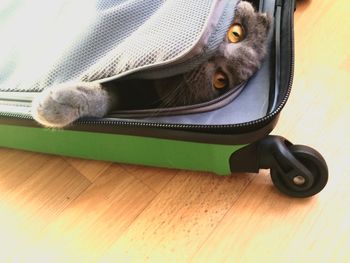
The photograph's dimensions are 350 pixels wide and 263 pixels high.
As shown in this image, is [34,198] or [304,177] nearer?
[304,177]

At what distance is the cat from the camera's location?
0.58 meters

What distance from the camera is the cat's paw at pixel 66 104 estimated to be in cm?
57

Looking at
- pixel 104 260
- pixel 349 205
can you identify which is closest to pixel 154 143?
pixel 104 260

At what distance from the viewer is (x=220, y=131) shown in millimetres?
568

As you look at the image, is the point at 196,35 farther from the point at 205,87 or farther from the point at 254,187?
the point at 254,187

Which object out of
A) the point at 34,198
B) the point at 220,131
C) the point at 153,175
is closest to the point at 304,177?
the point at 220,131

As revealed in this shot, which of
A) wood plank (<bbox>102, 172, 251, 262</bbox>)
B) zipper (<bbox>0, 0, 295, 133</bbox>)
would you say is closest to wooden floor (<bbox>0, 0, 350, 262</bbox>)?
wood plank (<bbox>102, 172, 251, 262</bbox>)

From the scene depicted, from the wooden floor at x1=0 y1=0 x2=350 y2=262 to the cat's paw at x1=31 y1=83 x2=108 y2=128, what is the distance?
7.5 inches

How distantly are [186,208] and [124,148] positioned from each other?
153 millimetres

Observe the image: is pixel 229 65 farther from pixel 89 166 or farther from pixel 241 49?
pixel 89 166

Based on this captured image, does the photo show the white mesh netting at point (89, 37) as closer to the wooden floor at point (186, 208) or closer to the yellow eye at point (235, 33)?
the yellow eye at point (235, 33)

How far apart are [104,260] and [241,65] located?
0.39 metres

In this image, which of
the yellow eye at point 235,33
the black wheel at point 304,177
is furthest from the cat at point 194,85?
the black wheel at point 304,177

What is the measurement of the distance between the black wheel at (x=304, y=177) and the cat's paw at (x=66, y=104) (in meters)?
0.31
